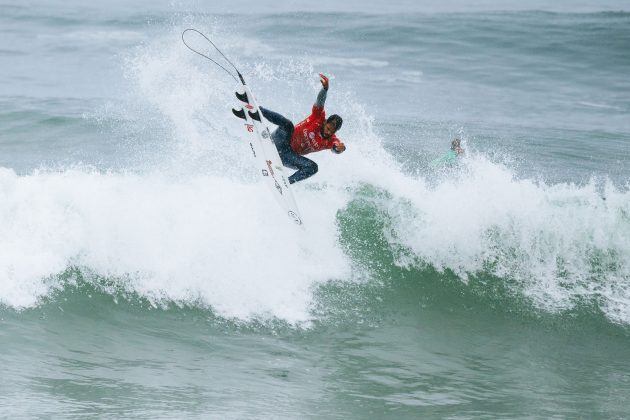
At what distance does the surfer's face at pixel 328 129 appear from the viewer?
962cm

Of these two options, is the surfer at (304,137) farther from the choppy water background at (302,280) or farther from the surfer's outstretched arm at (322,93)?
the choppy water background at (302,280)

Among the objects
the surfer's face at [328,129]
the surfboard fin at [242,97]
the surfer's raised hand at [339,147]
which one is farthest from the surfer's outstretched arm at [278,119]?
the surfer's raised hand at [339,147]

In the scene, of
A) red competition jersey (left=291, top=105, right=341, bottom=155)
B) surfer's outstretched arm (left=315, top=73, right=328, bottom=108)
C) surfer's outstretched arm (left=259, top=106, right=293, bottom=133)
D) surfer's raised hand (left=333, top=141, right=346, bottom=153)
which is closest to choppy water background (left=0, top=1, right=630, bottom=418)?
red competition jersey (left=291, top=105, right=341, bottom=155)

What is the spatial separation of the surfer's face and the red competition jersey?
6cm

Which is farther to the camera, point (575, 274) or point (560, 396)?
point (575, 274)

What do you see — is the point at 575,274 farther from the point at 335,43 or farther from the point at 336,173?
the point at 335,43

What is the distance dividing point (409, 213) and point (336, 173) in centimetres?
141

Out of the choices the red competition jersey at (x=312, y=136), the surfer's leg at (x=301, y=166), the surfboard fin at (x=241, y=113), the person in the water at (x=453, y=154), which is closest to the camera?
the red competition jersey at (x=312, y=136)

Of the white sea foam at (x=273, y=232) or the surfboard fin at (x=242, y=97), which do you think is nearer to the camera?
the white sea foam at (x=273, y=232)

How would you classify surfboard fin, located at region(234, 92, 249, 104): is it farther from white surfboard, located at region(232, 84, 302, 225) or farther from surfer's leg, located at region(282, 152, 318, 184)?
surfer's leg, located at region(282, 152, 318, 184)

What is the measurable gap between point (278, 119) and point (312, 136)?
18.6 inches

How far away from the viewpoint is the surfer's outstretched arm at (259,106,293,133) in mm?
9820

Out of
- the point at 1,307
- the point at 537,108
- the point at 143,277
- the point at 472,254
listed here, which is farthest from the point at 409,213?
the point at 537,108

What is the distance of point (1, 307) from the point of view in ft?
28.3
